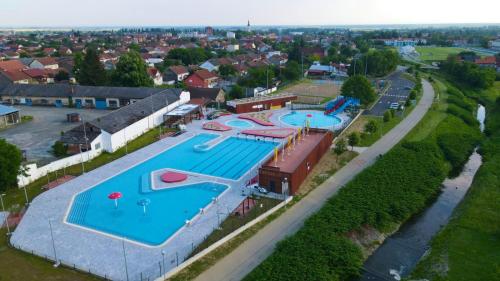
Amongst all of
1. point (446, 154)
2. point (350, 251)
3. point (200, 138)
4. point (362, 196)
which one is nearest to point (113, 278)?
point (350, 251)

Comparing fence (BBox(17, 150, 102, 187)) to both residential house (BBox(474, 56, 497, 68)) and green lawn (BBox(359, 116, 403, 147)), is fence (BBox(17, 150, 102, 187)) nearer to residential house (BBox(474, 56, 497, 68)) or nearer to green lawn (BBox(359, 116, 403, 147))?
green lawn (BBox(359, 116, 403, 147))

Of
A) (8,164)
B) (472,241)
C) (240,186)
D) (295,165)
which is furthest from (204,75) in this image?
(472,241)

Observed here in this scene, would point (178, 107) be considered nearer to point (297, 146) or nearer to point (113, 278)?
point (297, 146)

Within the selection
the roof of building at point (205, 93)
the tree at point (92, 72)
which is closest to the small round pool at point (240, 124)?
the roof of building at point (205, 93)

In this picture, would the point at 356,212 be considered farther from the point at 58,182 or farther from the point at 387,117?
the point at 387,117

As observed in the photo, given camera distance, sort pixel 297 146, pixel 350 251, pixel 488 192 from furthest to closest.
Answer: pixel 297 146
pixel 488 192
pixel 350 251

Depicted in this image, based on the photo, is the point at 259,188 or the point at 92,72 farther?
the point at 92,72

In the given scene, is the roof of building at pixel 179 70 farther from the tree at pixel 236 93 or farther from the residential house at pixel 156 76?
the tree at pixel 236 93
